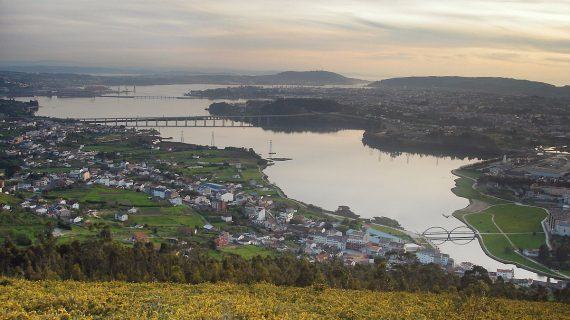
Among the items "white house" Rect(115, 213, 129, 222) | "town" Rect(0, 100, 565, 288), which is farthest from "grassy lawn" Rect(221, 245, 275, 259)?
"white house" Rect(115, 213, 129, 222)

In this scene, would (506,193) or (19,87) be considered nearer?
(506,193)

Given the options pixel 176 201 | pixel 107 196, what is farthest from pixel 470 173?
pixel 107 196

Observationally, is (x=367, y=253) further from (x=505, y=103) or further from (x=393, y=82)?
(x=393, y=82)

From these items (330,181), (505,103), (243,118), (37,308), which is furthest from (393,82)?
(37,308)

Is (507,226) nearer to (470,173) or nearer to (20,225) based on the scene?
(470,173)

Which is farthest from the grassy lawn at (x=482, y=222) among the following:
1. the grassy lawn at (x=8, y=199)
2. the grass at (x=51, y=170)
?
the grass at (x=51, y=170)
